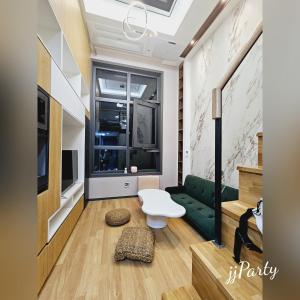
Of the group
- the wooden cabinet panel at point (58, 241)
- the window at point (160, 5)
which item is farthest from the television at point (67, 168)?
the window at point (160, 5)

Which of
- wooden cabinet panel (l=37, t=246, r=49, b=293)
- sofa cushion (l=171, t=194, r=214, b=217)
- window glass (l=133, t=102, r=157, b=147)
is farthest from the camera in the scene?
window glass (l=133, t=102, r=157, b=147)

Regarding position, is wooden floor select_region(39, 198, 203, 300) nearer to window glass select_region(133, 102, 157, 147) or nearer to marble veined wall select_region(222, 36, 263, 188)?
marble veined wall select_region(222, 36, 263, 188)

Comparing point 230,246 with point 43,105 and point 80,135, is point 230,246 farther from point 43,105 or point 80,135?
point 80,135

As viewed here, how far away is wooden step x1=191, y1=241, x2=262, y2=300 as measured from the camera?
771mm

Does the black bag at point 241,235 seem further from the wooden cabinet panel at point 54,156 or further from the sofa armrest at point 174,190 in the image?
the sofa armrest at point 174,190

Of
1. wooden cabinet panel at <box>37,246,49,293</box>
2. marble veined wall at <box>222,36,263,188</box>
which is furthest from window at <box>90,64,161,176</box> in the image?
wooden cabinet panel at <box>37,246,49,293</box>

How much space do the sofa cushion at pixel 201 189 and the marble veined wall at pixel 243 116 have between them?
0.29 meters

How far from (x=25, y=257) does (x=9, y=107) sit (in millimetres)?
437

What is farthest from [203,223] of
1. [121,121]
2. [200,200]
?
[121,121]

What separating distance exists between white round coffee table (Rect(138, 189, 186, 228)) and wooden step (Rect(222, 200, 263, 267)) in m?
1.01

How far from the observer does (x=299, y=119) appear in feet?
1.38

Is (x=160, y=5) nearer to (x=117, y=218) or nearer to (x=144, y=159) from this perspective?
(x=144, y=159)

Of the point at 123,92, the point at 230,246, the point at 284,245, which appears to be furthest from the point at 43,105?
the point at 123,92

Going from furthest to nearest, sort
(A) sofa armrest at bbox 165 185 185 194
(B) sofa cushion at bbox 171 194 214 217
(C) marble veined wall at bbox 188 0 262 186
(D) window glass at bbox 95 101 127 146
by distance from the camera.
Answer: (D) window glass at bbox 95 101 127 146
(A) sofa armrest at bbox 165 185 185 194
(B) sofa cushion at bbox 171 194 214 217
(C) marble veined wall at bbox 188 0 262 186
